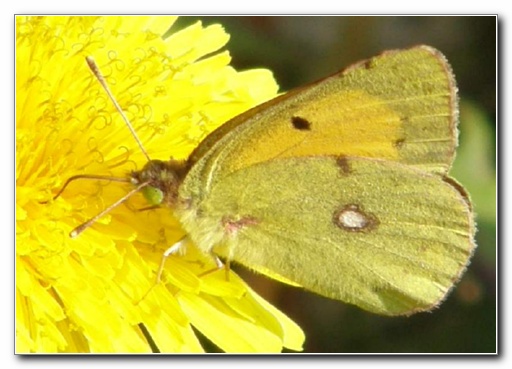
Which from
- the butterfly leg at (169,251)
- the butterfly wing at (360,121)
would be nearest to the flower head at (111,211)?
the butterfly leg at (169,251)

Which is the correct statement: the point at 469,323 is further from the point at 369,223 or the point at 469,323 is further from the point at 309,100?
the point at 309,100

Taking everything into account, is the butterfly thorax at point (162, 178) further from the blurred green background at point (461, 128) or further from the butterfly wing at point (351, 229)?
the blurred green background at point (461, 128)

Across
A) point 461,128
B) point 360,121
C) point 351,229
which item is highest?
point 360,121

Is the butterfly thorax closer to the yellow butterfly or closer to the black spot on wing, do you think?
the yellow butterfly

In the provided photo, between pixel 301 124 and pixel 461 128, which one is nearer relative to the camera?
pixel 301 124

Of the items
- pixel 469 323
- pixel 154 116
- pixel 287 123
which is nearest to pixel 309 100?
pixel 287 123

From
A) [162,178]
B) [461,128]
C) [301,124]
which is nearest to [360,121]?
[301,124]

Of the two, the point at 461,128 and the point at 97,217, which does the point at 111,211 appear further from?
the point at 461,128
